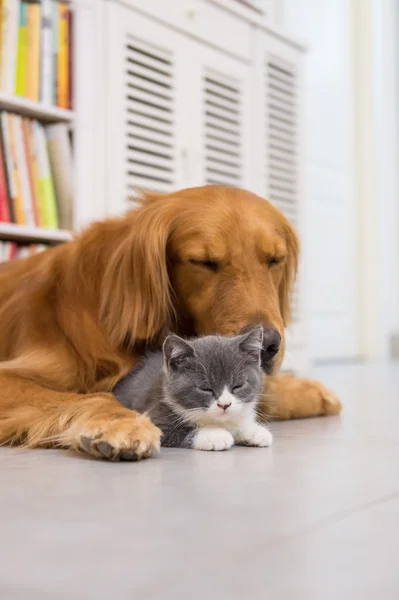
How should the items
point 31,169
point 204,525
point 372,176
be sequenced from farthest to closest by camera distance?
point 372,176 → point 31,169 → point 204,525

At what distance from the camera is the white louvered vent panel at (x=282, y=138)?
416 cm

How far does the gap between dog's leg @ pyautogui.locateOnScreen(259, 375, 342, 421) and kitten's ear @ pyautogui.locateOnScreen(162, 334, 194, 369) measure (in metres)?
0.43

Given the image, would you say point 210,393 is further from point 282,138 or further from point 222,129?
point 282,138

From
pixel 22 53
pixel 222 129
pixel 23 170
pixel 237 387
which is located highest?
pixel 22 53

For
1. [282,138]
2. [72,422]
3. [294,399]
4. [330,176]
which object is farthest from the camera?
[330,176]

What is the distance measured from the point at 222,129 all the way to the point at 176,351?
2487 millimetres

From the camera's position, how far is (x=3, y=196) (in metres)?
2.84

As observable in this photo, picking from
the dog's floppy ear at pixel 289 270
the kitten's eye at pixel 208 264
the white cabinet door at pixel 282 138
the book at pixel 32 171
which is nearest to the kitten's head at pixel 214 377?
the kitten's eye at pixel 208 264

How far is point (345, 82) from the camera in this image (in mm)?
5883

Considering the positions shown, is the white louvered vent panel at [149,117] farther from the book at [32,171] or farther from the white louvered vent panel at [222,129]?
the book at [32,171]

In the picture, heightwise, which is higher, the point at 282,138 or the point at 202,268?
the point at 282,138

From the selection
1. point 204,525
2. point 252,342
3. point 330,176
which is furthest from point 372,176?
point 204,525

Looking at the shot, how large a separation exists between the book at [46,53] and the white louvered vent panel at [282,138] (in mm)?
1434

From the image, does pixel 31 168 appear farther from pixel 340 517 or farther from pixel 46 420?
pixel 340 517
